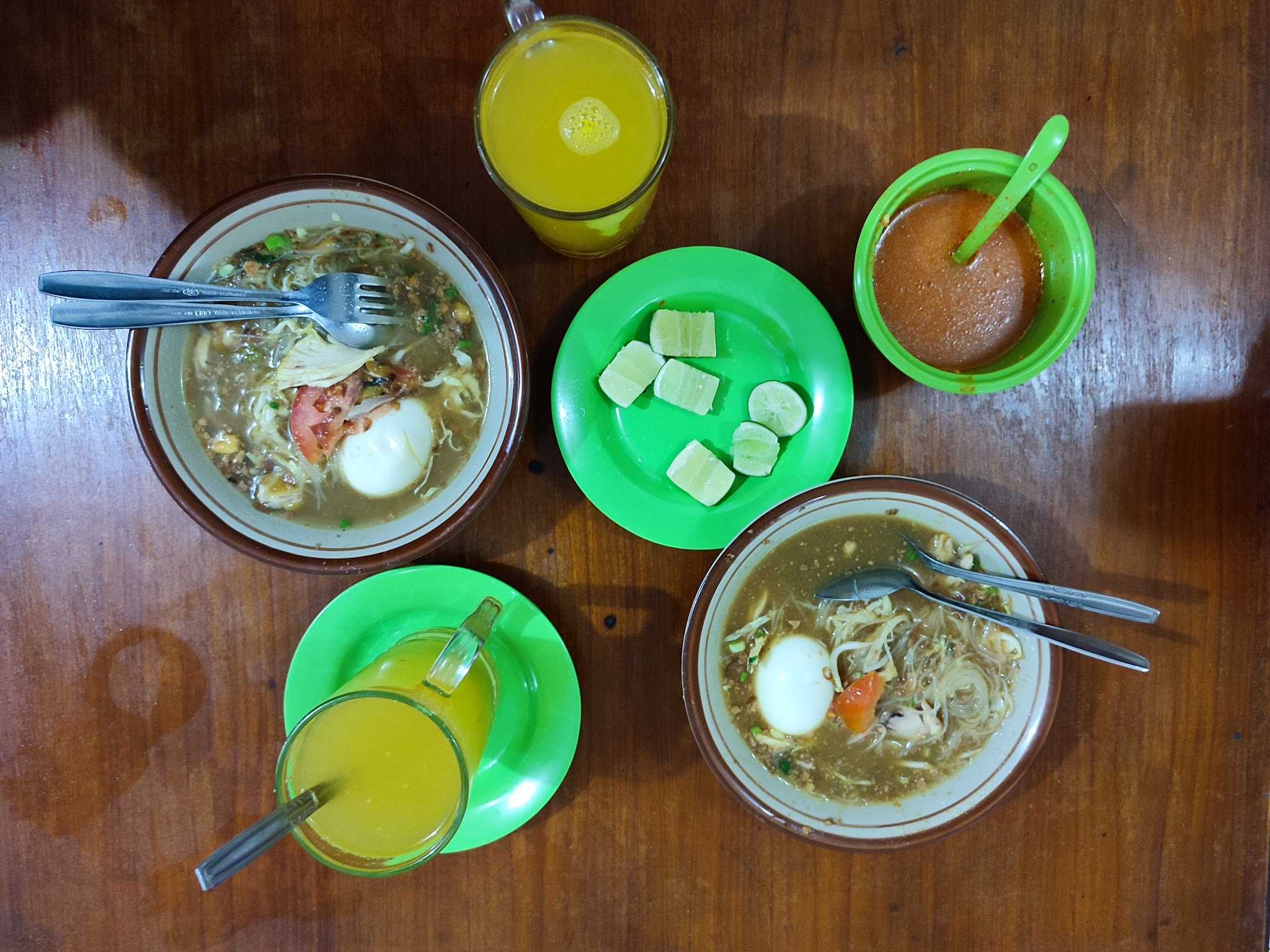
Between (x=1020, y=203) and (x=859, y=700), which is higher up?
(x=1020, y=203)

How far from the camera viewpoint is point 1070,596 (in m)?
1.39

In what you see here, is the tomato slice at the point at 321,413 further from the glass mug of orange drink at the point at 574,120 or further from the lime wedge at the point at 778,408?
the lime wedge at the point at 778,408

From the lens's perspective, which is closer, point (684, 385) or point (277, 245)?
point (277, 245)

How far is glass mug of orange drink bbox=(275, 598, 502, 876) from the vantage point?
1248 mm

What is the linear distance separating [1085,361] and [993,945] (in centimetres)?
127

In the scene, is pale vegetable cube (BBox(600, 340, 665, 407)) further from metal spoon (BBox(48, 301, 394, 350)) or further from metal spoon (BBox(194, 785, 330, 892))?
metal spoon (BBox(194, 785, 330, 892))

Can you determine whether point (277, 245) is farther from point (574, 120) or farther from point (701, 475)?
point (701, 475)

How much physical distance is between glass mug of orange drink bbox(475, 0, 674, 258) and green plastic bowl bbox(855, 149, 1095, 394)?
16.7 inches

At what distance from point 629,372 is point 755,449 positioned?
0.29m

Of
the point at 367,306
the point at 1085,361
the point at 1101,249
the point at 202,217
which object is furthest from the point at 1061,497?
the point at 202,217

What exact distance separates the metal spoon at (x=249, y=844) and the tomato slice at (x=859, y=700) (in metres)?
1.01

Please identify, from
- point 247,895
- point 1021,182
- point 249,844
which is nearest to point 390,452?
point 249,844

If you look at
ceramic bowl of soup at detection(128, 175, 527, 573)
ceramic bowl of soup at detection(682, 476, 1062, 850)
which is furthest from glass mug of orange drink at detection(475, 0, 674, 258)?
ceramic bowl of soup at detection(682, 476, 1062, 850)

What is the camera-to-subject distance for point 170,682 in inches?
63.9
